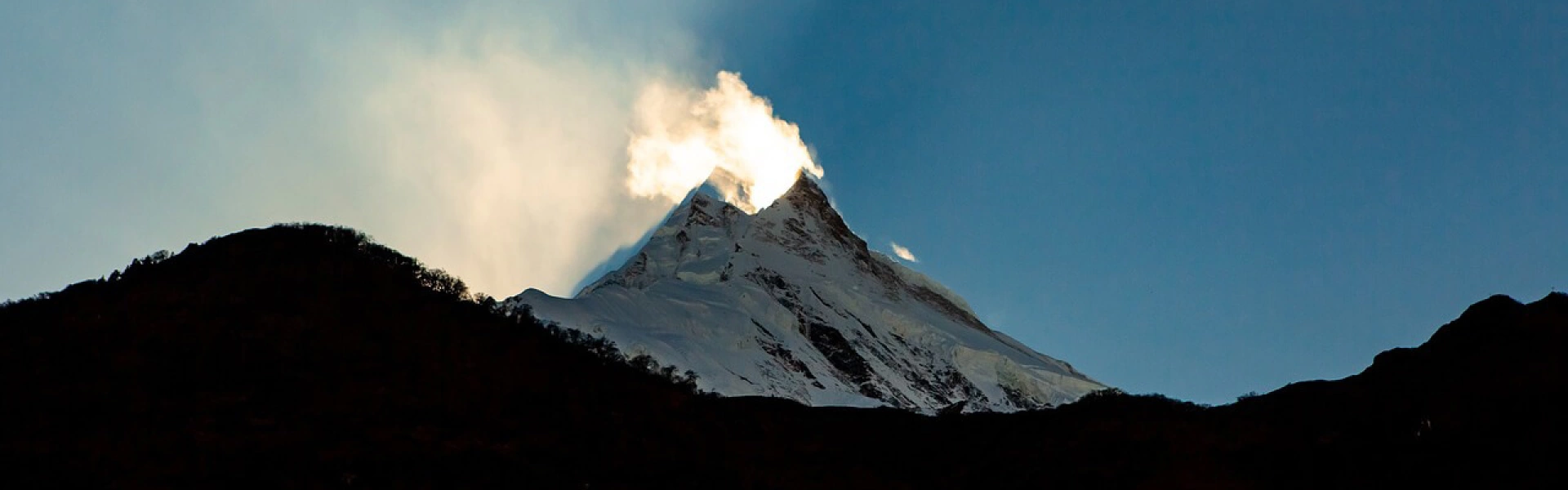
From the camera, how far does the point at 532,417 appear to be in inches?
1310

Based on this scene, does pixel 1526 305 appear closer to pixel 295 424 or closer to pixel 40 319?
pixel 295 424

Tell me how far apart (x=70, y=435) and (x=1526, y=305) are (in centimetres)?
3931

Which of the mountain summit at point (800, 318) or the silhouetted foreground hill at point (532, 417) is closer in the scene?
the silhouetted foreground hill at point (532, 417)

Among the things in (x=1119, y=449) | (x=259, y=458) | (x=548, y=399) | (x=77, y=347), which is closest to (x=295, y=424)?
(x=259, y=458)

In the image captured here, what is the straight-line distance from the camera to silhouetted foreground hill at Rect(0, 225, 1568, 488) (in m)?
27.0

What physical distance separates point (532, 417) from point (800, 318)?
79.4 metres

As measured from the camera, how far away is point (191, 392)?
31578 mm

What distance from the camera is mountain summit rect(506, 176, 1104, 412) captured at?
268 feet

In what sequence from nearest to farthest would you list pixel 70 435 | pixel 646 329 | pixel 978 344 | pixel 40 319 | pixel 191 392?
pixel 70 435 < pixel 191 392 < pixel 40 319 < pixel 646 329 < pixel 978 344

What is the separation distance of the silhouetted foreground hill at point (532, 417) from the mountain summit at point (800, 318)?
15.0 metres

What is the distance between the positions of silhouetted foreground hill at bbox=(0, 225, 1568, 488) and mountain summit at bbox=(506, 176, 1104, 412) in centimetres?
1498

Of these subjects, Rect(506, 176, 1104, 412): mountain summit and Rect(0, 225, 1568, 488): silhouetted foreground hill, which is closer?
Rect(0, 225, 1568, 488): silhouetted foreground hill

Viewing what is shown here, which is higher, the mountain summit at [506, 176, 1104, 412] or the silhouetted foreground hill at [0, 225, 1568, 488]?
the mountain summit at [506, 176, 1104, 412]

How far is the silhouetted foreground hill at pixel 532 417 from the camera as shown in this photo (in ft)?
88.6
